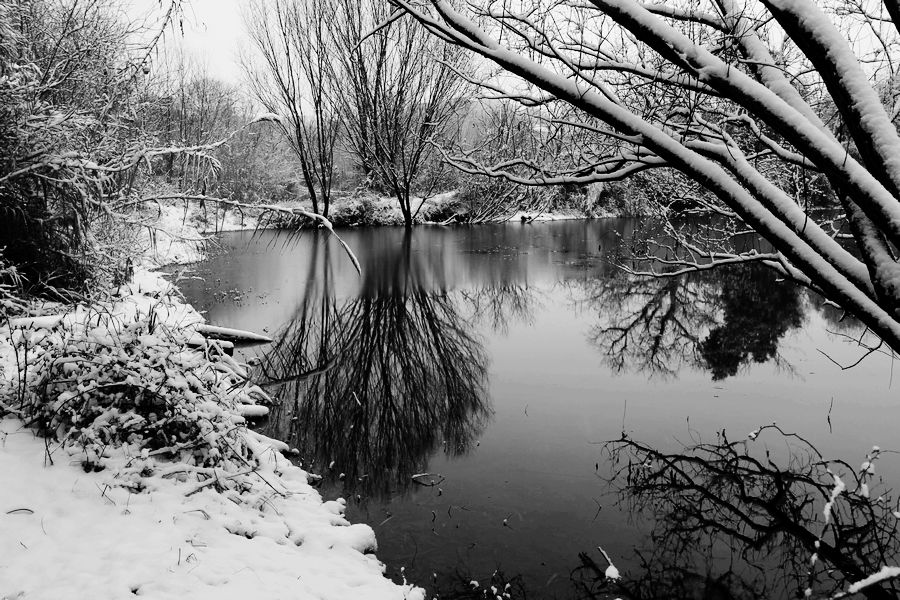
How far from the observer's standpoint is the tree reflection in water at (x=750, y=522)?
3965mm

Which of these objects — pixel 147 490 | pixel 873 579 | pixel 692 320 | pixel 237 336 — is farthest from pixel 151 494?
pixel 692 320

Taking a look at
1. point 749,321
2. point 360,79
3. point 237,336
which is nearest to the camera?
point 237,336

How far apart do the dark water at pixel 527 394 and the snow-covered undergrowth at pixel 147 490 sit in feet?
2.04

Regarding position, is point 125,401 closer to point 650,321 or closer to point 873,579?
point 873,579

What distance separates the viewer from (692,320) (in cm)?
1186

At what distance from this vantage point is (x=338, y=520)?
4.46m

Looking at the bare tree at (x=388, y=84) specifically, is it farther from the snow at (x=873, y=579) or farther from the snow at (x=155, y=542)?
the snow at (x=873, y=579)

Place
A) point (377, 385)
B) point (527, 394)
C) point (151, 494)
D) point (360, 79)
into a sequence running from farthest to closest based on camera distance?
point (360, 79)
point (377, 385)
point (527, 394)
point (151, 494)

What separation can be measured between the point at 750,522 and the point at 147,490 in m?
4.94

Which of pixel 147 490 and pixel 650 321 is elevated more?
pixel 650 321

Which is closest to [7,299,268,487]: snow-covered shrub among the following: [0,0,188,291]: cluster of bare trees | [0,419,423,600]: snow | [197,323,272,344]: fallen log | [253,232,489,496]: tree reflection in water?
[0,419,423,600]: snow

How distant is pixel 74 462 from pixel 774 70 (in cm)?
515

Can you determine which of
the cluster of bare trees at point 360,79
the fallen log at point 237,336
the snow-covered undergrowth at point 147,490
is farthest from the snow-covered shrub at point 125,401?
the cluster of bare trees at point 360,79

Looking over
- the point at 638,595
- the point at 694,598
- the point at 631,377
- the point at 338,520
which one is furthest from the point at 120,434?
the point at 631,377
